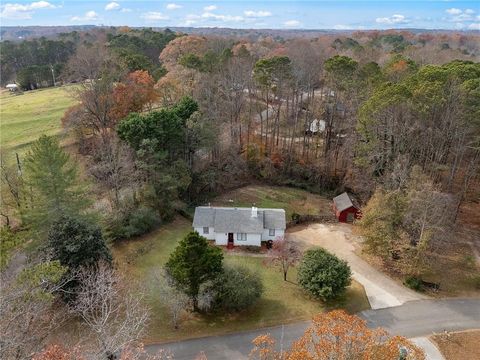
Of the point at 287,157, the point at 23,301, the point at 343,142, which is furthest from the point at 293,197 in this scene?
the point at 23,301

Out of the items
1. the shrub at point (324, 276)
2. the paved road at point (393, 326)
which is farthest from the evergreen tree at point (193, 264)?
the shrub at point (324, 276)

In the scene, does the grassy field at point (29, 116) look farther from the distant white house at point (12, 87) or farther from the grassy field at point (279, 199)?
the grassy field at point (279, 199)

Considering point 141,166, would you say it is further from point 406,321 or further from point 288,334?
point 406,321

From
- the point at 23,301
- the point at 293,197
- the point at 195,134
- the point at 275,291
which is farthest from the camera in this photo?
the point at 293,197

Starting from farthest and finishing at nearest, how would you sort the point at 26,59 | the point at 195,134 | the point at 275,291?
the point at 26,59
the point at 195,134
the point at 275,291

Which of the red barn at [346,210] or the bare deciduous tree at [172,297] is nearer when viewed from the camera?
the bare deciduous tree at [172,297]

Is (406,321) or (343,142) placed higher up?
(343,142)

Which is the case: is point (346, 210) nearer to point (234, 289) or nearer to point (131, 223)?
point (234, 289)
